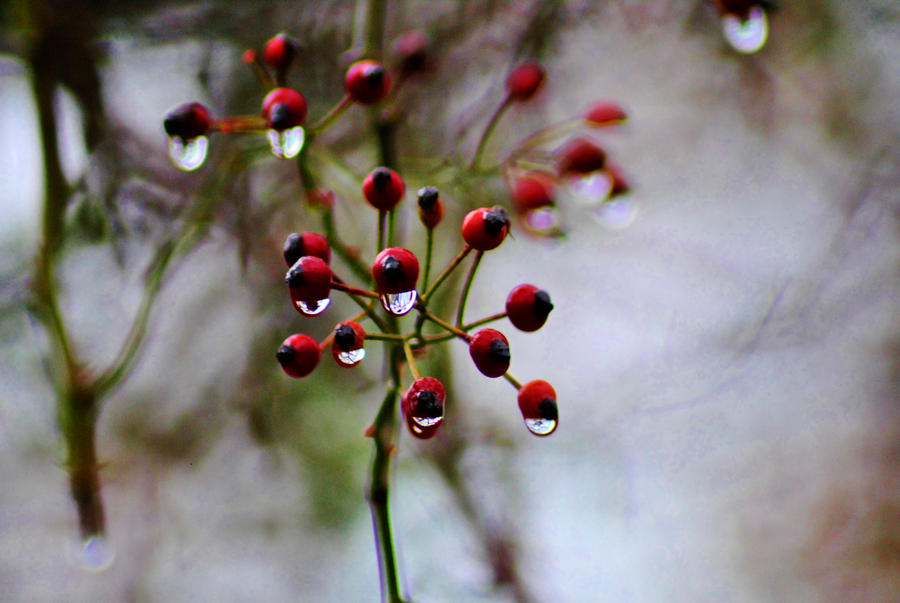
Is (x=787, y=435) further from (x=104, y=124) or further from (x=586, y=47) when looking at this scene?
(x=104, y=124)

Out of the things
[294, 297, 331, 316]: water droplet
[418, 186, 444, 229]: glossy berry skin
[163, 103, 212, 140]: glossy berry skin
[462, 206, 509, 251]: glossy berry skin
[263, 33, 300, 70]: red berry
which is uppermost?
[263, 33, 300, 70]: red berry

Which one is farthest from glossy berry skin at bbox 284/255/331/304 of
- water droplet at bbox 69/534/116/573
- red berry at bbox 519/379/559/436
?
water droplet at bbox 69/534/116/573

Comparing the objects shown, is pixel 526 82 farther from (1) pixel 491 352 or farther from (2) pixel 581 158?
(1) pixel 491 352

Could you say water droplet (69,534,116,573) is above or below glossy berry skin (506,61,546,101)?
below

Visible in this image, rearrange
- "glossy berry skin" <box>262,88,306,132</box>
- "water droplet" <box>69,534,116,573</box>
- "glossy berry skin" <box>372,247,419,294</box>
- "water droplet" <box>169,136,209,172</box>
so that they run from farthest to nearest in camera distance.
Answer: "water droplet" <box>69,534,116,573</box> → "water droplet" <box>169,136,209,172</box> → "glossy berry skin" <box>262,88,306,132</box> → "glossy berry skin" <box>372,247,419,294</box>

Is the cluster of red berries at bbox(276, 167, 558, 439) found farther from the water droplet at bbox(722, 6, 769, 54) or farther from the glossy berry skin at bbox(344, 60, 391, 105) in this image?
the water droplet at bbox(722, 6, 769, 54)

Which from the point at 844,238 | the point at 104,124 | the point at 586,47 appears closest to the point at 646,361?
the point at 844,238

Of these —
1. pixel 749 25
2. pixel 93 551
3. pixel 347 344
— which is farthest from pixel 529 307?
pixel 93 551
